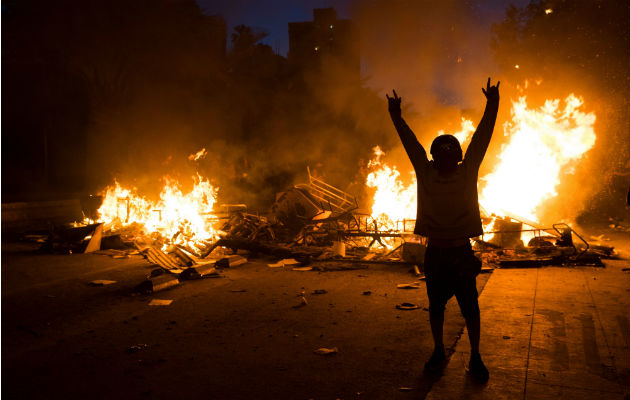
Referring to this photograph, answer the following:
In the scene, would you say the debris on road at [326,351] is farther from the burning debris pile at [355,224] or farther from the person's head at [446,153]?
the burning debris pile at [355,224]

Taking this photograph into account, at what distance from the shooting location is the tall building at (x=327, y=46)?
77.2ft

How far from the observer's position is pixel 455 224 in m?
3.64

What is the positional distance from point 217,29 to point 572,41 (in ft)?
59.3

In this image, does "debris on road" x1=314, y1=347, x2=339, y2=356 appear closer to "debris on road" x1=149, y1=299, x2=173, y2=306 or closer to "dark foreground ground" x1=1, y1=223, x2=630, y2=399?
"dark foreground ground" x1=1, y1=223, x2=630, y2=399

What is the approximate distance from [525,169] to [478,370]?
12648 millimetres

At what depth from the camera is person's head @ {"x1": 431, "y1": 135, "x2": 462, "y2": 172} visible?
366 centimetres

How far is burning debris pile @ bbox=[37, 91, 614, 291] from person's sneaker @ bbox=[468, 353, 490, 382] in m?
5.30

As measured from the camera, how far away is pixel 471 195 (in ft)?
12.2

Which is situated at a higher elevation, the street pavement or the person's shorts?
the person's shorts

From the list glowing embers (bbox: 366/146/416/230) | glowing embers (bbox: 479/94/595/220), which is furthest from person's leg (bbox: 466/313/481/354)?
glowing embers (bbox: 479/94/595/220)

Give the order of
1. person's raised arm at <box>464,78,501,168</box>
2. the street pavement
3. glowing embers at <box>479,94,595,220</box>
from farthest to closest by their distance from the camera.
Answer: glowing embers at <box>479,94,595,220</box>
person's raised arm at <box>464,78,501,168</box>
the street pavement

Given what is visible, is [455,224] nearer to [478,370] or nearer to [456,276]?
[456,276]

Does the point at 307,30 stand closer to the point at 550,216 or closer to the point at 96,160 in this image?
the point at 96,160

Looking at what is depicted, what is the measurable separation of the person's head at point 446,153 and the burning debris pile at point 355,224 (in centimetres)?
559
